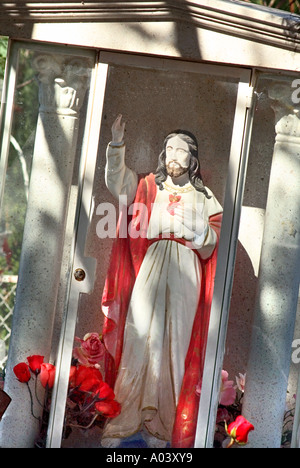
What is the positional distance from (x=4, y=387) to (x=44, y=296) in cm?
45

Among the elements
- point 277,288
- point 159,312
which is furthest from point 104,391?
point 277,288

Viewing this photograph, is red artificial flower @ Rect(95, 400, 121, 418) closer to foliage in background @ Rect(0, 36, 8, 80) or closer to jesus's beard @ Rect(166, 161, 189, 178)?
jesus's beard @ Rect(166, 161, 189, 178)

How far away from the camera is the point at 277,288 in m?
3.35

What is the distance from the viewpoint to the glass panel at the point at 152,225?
3.35 m

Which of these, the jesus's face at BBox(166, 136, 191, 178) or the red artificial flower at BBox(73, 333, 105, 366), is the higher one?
the jesus's face at BBox(166, 136, 191, 178)

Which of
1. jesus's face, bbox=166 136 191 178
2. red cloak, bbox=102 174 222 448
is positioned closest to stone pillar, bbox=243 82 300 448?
red cloak, bbox=102 174 222 448

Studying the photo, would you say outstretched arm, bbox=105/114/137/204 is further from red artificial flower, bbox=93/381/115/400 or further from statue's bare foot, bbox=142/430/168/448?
statue's bare foot, bbox=142/430/168/448

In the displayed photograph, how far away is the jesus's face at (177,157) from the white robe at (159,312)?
0.06 metres

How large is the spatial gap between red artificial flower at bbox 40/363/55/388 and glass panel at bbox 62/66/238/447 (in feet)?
0.38

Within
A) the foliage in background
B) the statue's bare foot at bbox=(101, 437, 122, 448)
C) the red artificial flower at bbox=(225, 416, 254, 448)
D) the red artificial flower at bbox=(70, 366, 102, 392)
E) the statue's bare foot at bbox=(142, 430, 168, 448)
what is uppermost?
the foliage in background

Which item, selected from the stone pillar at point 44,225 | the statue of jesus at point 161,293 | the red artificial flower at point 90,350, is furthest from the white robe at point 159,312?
the stone pillar at point 44,225

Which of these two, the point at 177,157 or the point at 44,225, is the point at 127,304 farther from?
the point at 177,157

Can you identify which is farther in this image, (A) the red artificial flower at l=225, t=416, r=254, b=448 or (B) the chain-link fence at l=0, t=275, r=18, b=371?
(B) the chain-link fence at l=0, t=275, r=18, b=371

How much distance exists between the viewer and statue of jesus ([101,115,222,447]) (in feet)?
11.0
